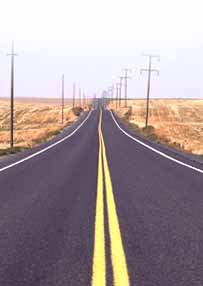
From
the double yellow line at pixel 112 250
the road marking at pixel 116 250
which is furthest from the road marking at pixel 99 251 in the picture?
the road marking at pixel 116 250

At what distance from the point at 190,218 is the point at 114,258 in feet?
8.69

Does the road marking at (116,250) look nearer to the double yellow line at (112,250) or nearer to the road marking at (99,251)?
the double yellow line at (112,250)

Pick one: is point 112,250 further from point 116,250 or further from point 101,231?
point 101,231

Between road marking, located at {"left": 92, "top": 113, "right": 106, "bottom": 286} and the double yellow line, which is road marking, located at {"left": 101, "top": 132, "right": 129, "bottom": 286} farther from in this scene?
road marking, located at {"left": 92, "top": 113, "right": 106, "bottom": 286}

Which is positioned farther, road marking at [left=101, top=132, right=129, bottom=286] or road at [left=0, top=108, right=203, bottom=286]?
road at [left=0, top=108, right=203, bottom=286]

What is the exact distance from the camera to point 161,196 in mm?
9805

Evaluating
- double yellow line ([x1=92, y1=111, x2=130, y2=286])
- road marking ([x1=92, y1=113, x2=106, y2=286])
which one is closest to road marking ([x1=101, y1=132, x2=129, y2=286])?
double yellow line ([x1=92, y1=111, x2=130, y2=286])

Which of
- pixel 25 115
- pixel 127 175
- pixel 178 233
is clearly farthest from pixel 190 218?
pixel 25 115

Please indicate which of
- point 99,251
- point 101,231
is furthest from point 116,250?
point 101,231

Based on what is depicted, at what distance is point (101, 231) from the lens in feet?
21.4

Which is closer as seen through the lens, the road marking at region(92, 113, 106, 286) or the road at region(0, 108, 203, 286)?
the road marking at region(92, 113, 106, 286)

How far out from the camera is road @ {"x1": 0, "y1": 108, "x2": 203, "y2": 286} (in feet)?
15.4

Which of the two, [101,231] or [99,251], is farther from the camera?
[101,231]

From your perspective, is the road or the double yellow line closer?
the double yellow line
